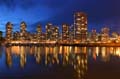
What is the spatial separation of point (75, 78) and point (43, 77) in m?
3.59

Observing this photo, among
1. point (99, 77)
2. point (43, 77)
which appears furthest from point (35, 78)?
point (99, 77)

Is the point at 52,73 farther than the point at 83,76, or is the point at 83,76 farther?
the point at 52,73

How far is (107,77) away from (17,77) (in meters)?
8.58

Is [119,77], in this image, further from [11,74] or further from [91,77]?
[11,74]

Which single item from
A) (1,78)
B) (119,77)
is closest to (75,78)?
(119,77)

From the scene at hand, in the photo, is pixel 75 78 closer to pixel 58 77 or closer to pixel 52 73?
pixel 58 77

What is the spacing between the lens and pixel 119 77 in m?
36.9

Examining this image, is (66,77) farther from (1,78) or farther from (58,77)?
(1,78)

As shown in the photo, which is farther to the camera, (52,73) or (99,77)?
(52,73)

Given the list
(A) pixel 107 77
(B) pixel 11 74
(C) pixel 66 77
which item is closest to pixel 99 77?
(A) pixel 107 77

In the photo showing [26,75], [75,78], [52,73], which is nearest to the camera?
[75,78]

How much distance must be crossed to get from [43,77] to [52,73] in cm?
420

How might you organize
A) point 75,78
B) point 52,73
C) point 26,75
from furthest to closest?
point 52,73
point 26,75
point 75,78

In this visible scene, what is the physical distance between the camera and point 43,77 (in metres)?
37.4
